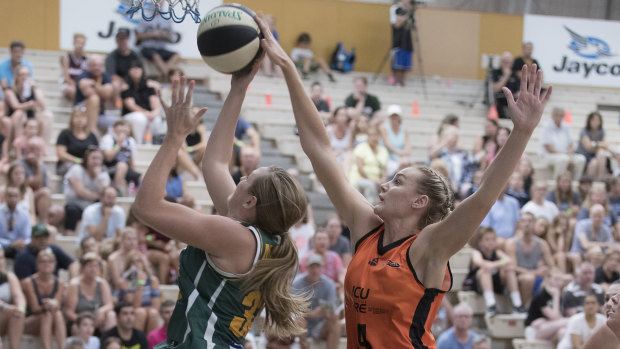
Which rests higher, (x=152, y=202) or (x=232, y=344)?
(x=152, y=202)

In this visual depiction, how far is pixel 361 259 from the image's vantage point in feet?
11.9

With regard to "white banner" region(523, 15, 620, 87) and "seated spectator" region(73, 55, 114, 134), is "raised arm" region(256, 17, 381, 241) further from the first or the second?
"white banner" region(523, 15, 620, 87)

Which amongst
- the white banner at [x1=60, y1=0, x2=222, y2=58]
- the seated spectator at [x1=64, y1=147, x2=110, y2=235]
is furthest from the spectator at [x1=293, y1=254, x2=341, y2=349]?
the white banner at [x1=60, y1=0, x2=222, y2=58]

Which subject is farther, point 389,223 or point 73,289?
point 73,289

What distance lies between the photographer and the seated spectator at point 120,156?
32.7 ft

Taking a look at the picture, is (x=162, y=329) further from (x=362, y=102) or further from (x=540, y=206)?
(x=362, y=102)

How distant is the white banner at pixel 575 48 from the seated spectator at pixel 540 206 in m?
5.89

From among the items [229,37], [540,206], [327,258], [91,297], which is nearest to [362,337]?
[229,37]

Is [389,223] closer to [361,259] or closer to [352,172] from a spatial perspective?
[361,259]

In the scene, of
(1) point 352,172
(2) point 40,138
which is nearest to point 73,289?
(2) point 40,138

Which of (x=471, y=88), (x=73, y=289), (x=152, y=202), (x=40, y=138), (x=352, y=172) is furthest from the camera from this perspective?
(x=471, y=88)

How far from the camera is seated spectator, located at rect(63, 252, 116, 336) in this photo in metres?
8.09

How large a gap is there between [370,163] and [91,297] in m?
4.28

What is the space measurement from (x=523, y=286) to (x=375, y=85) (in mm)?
7075
